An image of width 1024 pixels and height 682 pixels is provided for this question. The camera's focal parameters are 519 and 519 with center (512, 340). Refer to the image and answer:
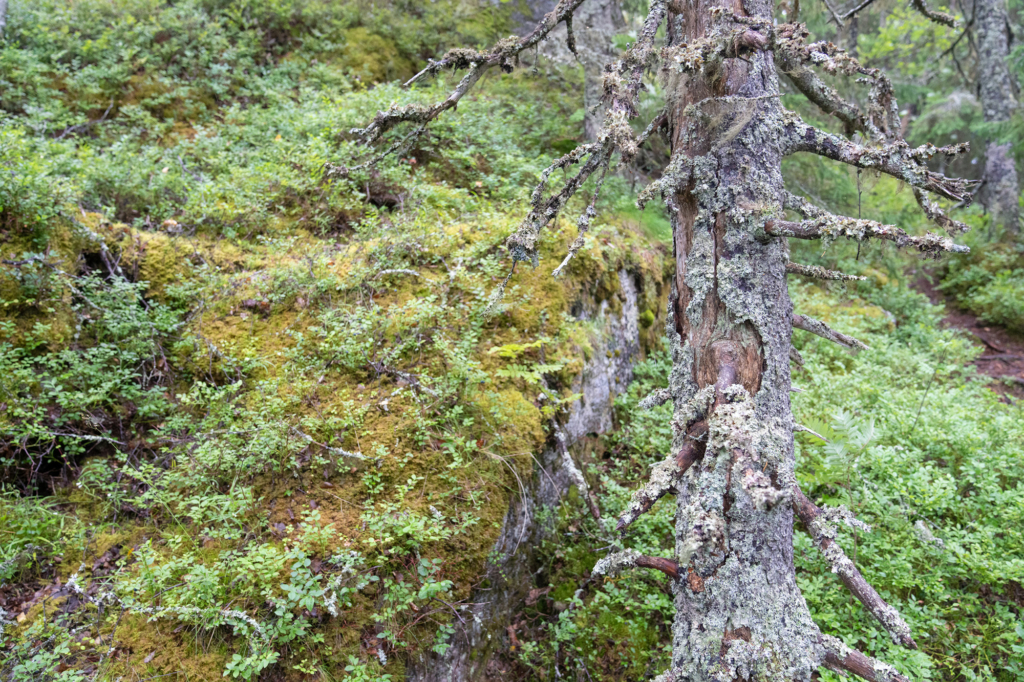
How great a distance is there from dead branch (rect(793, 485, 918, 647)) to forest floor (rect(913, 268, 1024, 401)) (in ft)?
23.5

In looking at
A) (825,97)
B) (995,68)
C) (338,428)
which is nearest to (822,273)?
(825,97)

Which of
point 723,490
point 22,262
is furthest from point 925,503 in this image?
point 22,262

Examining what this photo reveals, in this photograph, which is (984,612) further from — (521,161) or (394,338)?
(521,161)

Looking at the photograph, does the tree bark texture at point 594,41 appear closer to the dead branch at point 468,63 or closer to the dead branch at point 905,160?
the dead branch at point 468,63

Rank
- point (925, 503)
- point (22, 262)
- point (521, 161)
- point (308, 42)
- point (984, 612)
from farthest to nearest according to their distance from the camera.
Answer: point (308, 42) < point (521, 161) < point (22, 262) < point (925, 503) < point (984, 612)

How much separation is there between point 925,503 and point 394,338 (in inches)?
168

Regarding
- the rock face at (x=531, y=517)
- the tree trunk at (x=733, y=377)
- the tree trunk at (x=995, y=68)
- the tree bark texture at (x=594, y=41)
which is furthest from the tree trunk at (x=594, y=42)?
the tree trunk at (x=995, y=68)

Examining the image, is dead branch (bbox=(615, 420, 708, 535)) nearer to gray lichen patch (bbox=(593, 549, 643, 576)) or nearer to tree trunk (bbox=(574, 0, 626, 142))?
gray lichen patch (bbox=(593, 549, 643, 576))

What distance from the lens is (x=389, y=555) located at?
10.4 ft

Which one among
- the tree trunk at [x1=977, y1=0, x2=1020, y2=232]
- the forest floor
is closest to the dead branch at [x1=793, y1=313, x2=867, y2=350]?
the forest floor

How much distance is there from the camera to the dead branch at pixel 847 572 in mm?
→ 1832

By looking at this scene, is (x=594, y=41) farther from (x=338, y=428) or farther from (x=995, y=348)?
(x=995, y=348)

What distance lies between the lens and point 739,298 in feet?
8.10

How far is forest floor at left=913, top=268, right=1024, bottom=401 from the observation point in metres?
7.78
